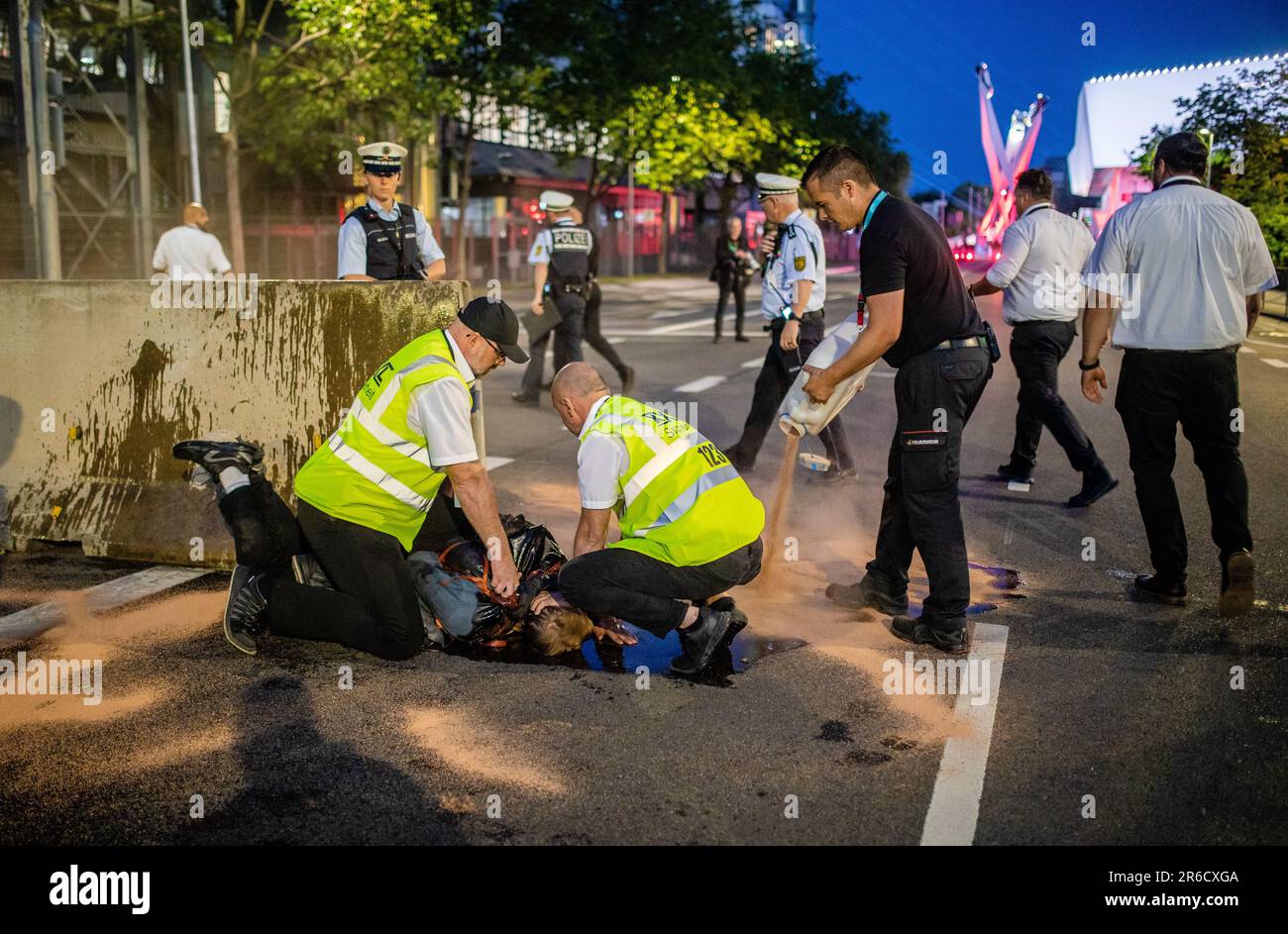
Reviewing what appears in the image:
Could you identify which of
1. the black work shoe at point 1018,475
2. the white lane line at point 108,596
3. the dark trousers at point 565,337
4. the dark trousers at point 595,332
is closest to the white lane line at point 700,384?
the dark trousers at point 595,332

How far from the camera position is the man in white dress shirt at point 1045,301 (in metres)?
7.25

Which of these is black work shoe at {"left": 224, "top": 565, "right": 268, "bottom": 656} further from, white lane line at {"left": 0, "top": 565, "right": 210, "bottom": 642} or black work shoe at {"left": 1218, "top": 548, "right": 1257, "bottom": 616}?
black work shoe at {"left": 1218, "top": 548, "right": 1257, "bottom": 616}

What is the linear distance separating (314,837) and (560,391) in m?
1.84

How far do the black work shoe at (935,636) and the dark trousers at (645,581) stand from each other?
2.62 feet

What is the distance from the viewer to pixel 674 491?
14.1 ft

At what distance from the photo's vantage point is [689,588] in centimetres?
443


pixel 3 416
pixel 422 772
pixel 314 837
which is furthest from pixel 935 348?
pixel 3 416

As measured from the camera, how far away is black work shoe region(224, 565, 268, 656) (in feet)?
14.9

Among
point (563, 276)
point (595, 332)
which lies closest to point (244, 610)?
point (563, 276)

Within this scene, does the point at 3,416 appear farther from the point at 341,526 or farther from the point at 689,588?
the point at 689,588

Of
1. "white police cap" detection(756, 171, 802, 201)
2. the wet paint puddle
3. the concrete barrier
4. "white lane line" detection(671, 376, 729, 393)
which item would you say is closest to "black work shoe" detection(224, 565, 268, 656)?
the wet paint puddle

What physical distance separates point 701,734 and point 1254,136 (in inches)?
1144

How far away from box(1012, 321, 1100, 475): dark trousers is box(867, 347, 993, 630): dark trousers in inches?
110

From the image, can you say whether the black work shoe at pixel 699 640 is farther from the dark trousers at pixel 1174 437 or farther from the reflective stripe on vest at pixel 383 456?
the dark trousers at pixel 1174 437
